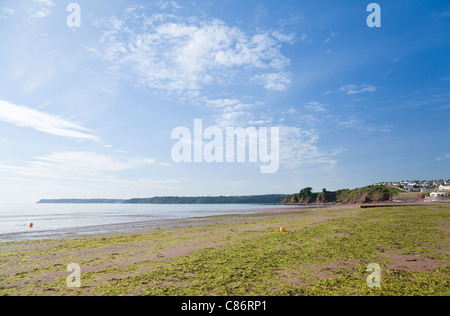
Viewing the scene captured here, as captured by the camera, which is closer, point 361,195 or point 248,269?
point 248,269

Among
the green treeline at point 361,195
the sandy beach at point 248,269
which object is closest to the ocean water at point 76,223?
the sandy beach at point 248,269

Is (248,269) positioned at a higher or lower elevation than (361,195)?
higher
